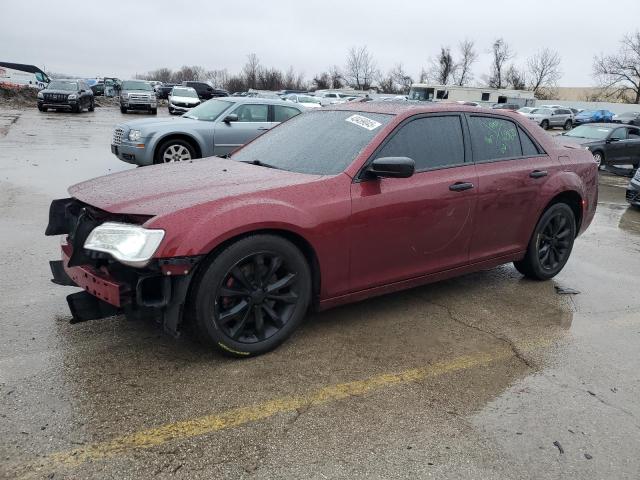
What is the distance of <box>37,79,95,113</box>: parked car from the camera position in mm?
25703

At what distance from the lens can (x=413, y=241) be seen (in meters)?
3.94

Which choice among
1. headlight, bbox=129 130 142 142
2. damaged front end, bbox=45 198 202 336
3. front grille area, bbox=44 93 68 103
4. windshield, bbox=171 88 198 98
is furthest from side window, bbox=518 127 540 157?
windshield, bbox=171 88 198 98

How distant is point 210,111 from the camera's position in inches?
417

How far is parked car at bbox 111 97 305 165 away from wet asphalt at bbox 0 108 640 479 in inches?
203

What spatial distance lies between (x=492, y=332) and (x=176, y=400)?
2376 mm

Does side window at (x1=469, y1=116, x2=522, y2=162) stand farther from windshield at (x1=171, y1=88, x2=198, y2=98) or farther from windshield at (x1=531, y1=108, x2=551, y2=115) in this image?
windshield at (x1=531, y1=108, x2=551, y2=115)

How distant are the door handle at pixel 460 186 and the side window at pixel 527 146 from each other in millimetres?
946

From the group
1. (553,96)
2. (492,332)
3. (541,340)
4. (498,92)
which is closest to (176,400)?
(492,332)

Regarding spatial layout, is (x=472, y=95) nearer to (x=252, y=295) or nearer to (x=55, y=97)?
(x=55, y=97)

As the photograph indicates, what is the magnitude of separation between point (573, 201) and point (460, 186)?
176 cm

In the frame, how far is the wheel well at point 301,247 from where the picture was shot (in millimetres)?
3162

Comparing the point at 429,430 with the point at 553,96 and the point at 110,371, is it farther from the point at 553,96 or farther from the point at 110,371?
the point at 553,96

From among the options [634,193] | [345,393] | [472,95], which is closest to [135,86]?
[634,193]

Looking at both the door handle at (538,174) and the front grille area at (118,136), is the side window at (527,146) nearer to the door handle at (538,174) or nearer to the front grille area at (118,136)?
the door handle at (538,174)
